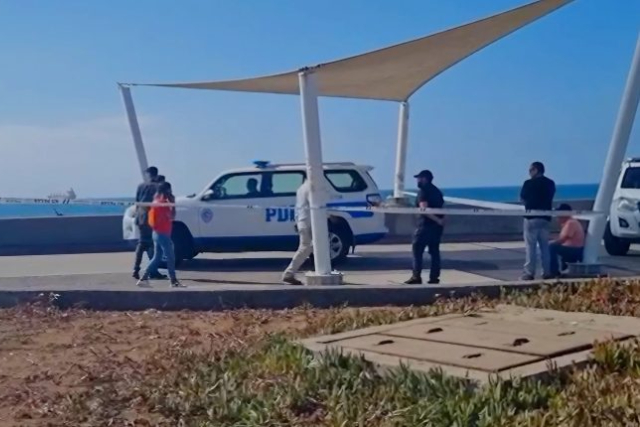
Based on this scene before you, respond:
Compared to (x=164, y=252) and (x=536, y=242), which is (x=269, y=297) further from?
(x=536, y=242)

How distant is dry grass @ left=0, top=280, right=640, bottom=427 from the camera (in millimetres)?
5609

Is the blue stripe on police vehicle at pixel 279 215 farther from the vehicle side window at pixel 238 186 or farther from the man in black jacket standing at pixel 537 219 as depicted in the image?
the man in black jacket standing at pixel 537 219

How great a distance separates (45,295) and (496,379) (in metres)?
6.40

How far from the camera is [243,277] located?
627 inches

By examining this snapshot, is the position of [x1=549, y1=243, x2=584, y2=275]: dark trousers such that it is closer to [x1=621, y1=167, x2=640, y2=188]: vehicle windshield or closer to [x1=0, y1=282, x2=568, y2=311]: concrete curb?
[x1=0, y1=282, x2=568, y2=311]: concrete curb

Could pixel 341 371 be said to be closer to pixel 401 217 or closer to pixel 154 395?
pixel 154 395

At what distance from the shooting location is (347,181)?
17.6m

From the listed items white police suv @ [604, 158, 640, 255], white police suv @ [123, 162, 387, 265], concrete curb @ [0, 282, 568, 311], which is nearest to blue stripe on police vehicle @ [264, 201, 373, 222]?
white police suv @ [123, 162, 387, 265]

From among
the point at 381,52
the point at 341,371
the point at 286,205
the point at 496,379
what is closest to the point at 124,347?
the point at 341,371

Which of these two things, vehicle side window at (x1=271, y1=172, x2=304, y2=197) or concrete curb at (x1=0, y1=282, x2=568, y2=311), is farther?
vehicle side window at (x1=271, y1=172, x2=304, y2=197)

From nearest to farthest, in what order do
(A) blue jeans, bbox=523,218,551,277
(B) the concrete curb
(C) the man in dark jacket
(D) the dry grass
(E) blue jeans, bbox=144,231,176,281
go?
(D) the dry grass < (B) the concrete curb < (A) blue jeans, bbox=523,218,551,277 < (E) blue jeans, bbox=144,231,176,281 < (C) the man in dark jacket

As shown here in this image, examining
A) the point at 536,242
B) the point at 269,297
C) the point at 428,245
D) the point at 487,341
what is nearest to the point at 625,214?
the point at 536,242

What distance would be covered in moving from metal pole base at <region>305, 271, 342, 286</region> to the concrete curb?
137cm

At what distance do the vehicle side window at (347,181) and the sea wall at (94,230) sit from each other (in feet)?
22.2
